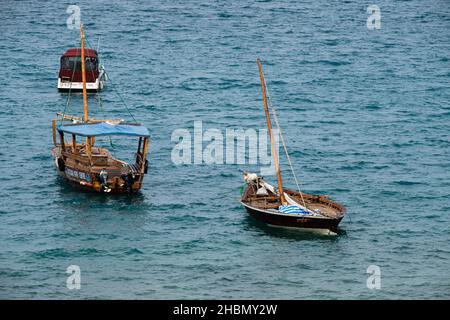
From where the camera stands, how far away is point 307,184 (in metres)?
81.0

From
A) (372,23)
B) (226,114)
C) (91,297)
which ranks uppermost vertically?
(372,23)

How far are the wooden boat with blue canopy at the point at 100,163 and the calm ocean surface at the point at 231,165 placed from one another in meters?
1.12

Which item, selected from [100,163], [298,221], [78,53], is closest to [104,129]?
[100,163]

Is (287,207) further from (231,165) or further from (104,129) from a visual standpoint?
(231,165)

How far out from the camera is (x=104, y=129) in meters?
76.2

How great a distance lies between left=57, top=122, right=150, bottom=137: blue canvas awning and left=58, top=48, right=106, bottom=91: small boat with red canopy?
26.0m

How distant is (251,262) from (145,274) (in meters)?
6.41

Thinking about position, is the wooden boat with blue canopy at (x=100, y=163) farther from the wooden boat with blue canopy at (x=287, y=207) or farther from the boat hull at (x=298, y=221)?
the boat hull at (x=298, y=221)

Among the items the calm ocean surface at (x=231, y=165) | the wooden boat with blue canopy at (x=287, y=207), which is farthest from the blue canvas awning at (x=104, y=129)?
the wooden boat with blue canopy at (x=287, y=207)

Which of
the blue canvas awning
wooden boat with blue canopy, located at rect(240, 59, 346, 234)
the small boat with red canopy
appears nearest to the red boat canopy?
the small boat with red canopy

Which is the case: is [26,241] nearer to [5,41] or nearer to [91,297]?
[91,297]

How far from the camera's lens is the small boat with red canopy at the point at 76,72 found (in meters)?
103
